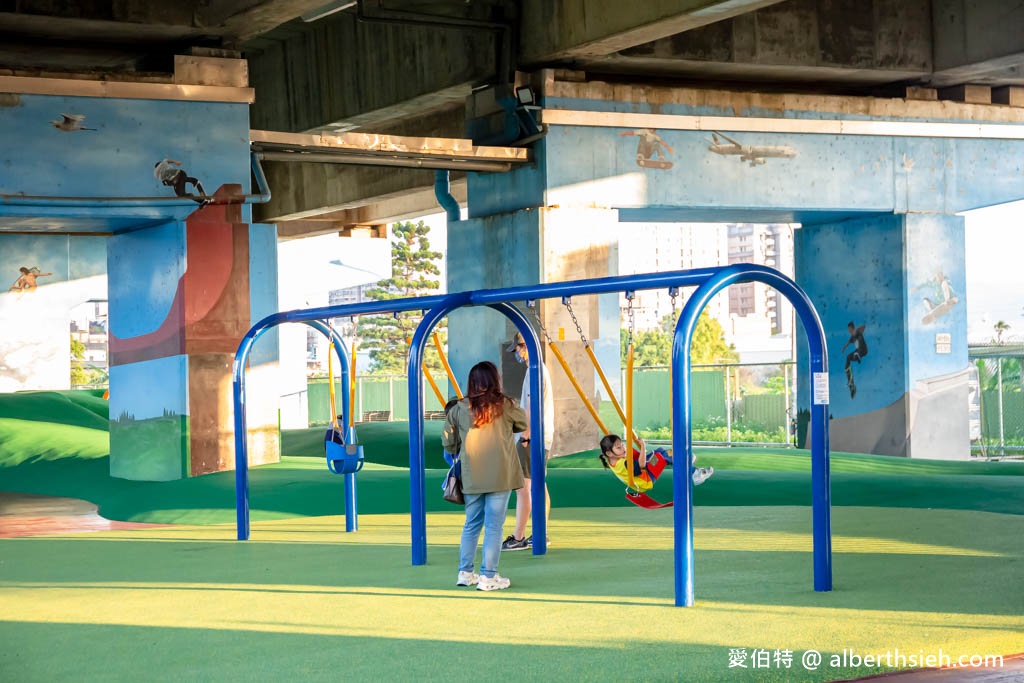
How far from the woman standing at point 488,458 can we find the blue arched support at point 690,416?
1.35 metres

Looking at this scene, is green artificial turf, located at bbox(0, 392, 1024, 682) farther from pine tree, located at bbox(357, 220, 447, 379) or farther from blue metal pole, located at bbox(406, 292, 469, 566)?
pine tree, located at bbox(357, 220, 447, 379)

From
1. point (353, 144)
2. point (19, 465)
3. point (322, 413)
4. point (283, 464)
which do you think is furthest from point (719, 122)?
point (322, 413)

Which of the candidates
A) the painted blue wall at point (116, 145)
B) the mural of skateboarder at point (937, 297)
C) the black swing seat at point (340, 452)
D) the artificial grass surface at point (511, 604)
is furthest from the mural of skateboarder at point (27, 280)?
the mural of skateboarder at point (937, 297)

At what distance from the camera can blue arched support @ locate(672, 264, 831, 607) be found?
8.23 m

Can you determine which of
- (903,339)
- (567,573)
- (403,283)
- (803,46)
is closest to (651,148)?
(803,46)

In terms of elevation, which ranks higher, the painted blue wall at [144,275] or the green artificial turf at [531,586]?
the painted blue wall at [144,275]

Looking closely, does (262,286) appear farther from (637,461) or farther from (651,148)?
(637,461)

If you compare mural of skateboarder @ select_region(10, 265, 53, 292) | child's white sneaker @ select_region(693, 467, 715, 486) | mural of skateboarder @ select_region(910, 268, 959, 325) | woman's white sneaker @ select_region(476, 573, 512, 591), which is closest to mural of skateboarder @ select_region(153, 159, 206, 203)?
woman's white sneaker @ select_region(476, 573, 512, 591)

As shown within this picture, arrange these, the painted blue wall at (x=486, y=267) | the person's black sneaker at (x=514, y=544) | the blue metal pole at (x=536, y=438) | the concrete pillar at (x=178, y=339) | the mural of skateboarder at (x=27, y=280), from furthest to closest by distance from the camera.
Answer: the mural of skateboarder at (x=27, y=280) < the painted blue wall at (x=486, y=267) < the concrete pillar at (x=178, y=339) < the person's black sneaker at (x=514, y=544) < the blue metal pole at (x=536, y=438)

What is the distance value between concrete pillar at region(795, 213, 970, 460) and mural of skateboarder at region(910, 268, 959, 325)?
0.05ft

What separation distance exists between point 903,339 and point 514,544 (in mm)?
10604

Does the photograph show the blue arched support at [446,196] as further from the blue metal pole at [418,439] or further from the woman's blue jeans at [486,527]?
the woman's blue jeans at [486,527]

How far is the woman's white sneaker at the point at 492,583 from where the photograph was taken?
9.07 meters

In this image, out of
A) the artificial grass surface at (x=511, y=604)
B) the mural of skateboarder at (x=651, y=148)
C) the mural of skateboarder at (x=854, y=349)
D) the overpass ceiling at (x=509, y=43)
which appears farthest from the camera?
the mural of skateboarder at (x=854, y=349)
